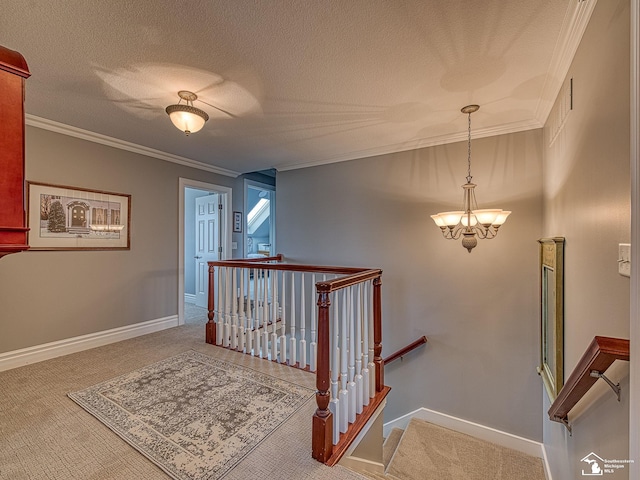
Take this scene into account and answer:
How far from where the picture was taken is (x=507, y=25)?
155 centimetres

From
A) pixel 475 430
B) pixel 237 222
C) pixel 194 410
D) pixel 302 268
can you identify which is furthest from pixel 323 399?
pixel 237 222

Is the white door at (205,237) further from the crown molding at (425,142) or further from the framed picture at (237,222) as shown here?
the crown molding at (425,142)

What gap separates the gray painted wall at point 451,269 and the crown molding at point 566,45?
560mm

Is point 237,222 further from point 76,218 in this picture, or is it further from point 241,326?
point 241,326

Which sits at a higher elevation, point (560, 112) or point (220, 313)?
point (560, 112)

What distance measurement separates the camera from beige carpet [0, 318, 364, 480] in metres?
1.44

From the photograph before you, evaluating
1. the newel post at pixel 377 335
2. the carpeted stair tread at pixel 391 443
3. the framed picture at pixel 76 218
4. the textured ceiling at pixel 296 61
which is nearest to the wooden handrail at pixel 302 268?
the newel post at pixel 377 335

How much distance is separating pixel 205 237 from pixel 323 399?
4013 millimetres

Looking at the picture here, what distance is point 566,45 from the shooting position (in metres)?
1.66

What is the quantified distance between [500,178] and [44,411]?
14.2 ft

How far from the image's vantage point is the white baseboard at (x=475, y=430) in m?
2.80

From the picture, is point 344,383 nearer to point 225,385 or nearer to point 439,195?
point 225,385

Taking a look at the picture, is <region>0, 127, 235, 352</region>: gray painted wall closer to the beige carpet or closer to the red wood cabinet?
the beige carpet

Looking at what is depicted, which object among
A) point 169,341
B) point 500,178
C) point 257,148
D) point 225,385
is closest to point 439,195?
point 500,178
